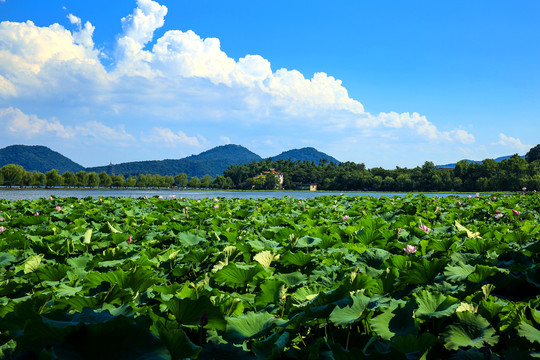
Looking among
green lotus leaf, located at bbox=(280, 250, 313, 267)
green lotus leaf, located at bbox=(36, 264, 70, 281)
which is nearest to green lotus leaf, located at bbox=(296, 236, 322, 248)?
green lotus leaf, located at bbox=(280, 250, 313, 267)

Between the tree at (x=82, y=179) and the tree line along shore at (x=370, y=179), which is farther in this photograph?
the tree at (x=82, y=179)

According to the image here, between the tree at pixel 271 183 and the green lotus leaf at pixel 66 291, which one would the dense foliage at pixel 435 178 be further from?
the green lotus leaf at pixel 66 291

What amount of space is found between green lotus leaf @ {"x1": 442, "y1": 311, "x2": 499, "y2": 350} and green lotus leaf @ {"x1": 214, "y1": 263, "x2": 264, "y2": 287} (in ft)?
3.39

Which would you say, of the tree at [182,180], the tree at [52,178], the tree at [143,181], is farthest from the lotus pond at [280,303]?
the tree at [182,180]

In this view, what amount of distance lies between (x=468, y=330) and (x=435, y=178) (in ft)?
344

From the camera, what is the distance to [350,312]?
1437 mm

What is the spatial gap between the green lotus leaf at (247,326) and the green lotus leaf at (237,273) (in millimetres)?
528

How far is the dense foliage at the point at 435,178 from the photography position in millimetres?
72625

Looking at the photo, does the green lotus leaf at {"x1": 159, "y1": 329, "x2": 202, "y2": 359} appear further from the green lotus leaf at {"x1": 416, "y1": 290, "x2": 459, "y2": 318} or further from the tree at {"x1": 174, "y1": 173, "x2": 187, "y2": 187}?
the tree at {"x1": 174, "y1": 173, "x2": 187, "y2": 187}

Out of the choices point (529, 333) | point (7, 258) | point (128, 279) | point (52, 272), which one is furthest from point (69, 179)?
point (529, 333)

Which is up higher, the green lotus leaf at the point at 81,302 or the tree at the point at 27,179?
the tree at the point at 27,179

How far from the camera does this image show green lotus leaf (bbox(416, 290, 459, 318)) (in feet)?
4.85

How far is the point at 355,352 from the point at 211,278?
141 cm

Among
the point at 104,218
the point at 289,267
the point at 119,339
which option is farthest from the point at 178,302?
the point at 104,218
